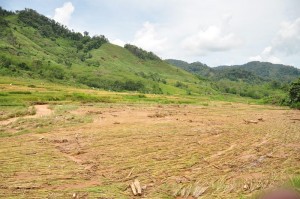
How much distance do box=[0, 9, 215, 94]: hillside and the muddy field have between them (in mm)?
68678

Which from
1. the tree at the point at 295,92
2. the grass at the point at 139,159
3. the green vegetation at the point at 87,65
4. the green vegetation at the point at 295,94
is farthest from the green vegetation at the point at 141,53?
the grass at the point at 139,159

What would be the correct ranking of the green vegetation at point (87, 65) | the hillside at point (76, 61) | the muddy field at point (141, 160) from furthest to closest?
the hillside at point (76, 61) < the green vegetation at point (87, 65) < the muddy field at point (141, 160)

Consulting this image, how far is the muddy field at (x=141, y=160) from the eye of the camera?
493 inches

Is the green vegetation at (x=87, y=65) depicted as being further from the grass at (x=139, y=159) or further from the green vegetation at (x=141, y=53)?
the grass at (x=139, y=159)

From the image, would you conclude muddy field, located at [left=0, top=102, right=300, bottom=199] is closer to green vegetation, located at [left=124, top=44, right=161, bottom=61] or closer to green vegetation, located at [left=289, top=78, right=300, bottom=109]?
green vegetation, located at [left=289, top=78, right=300, bottom=109]

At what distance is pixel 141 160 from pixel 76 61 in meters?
128

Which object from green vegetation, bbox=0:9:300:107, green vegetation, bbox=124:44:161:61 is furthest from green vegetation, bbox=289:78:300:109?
green vegetation, bbox=124:44:161:61

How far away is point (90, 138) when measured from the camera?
2194cm

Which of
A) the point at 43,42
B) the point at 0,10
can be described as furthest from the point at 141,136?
the point at 0,10

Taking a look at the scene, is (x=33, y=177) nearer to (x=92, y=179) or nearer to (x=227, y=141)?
(x=92, y=179)

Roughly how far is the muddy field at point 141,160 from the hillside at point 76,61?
68.7 metres

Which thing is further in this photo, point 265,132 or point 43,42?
point 43,42

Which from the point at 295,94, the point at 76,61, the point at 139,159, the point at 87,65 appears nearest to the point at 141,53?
the point at 76,61

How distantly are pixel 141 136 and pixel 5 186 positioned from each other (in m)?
11.8
